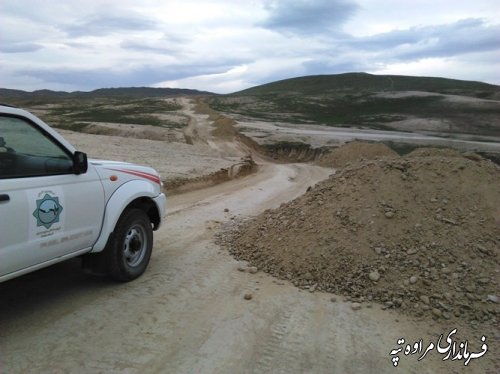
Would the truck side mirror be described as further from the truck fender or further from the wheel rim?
the wheel rim

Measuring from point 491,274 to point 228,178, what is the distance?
1232 centimetres

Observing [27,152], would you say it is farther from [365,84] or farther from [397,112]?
[365,84]

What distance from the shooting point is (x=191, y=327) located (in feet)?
16.0

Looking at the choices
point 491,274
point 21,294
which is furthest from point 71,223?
point 491,274

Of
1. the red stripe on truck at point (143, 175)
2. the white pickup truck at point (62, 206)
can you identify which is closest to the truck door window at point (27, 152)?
the white pickup truck at point (62, 206)

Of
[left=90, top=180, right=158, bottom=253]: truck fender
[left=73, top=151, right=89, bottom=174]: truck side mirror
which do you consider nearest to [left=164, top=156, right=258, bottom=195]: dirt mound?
[left=90, top=180, right=158, bottom=253]: truck fender

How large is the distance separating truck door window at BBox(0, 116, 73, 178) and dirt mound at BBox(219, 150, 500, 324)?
10.5 feet

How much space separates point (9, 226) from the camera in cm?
415

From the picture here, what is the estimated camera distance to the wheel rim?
5.88 metres

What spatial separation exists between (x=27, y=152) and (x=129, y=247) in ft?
5.71

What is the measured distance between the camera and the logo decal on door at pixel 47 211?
4.46 meters

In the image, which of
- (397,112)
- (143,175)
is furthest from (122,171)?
(397,112)

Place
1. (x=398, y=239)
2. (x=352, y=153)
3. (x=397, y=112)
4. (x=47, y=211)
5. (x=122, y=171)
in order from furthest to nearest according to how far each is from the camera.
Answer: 1. (x=397, y=112)
2. (x=352, y=153)
3. (x=398, y=239)
4. (x=122, y=171)
5. (x=47, y=211)

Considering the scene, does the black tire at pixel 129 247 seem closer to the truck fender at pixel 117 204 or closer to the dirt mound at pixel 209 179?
the truck fender at pixel 117 204
